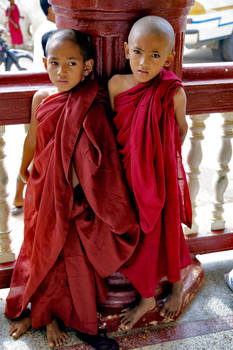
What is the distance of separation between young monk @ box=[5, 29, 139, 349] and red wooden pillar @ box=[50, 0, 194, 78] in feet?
0.17

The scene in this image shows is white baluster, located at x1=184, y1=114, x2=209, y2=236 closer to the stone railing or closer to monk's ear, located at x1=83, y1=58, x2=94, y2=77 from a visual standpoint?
the stone railing

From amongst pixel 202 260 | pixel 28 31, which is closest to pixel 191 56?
pixel 28 31

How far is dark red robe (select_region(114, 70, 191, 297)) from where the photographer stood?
1618mm

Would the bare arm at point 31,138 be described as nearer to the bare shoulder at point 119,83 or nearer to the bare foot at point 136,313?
the bare shoulder at point 119,83

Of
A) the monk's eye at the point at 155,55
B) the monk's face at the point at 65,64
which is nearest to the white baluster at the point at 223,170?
the monk's eye at the point at 155,55

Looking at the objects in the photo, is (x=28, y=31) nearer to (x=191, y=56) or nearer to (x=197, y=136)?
(x=191, y=56)

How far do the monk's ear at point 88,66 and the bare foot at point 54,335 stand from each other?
41.8 inches

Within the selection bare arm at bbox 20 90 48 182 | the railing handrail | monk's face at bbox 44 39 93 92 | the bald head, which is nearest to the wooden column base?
bare arm at bbox 20 90 48 182

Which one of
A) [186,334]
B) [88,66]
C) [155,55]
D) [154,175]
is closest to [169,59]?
[155,55]

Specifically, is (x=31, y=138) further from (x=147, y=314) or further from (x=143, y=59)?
(x=147, y=314)

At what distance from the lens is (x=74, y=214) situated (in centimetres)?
176

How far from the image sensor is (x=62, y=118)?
1665 millimetres

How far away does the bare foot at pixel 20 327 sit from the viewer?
1.90m

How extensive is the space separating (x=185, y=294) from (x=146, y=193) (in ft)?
2.10
